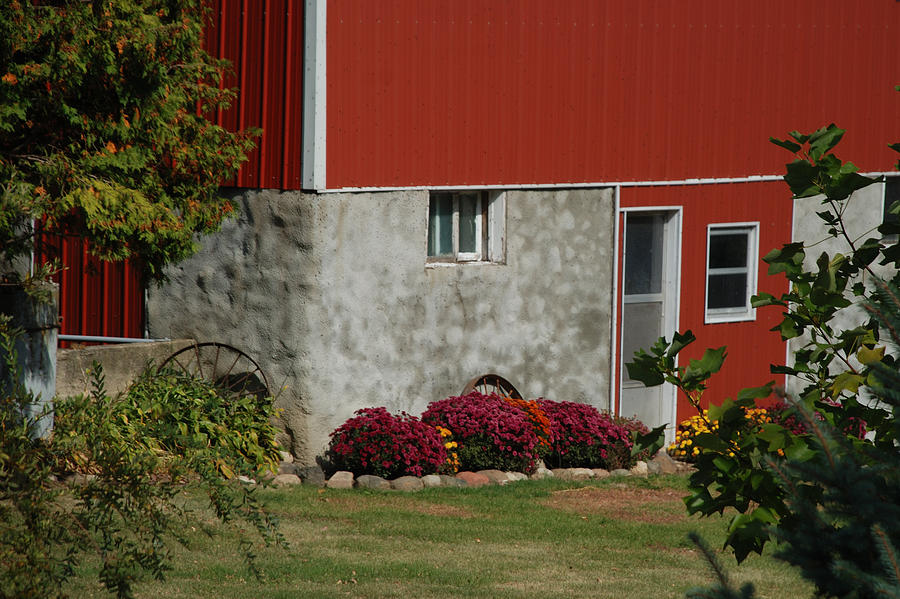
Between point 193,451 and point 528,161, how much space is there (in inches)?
322

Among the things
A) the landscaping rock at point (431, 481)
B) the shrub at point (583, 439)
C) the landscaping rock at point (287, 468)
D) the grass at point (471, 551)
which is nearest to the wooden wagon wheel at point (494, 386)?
the shrub at point (583, 439)

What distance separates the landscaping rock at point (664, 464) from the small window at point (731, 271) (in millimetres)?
2197

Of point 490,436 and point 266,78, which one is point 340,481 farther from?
point 266,78

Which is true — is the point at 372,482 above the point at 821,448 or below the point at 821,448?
below

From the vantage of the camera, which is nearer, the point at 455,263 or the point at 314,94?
the point at 314,94

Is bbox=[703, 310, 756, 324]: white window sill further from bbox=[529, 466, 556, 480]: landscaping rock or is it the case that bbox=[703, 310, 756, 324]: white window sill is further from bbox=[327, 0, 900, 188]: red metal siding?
bbox=[529, 466, 556, 480]: landscaping rock

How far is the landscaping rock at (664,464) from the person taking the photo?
1262 centimetres

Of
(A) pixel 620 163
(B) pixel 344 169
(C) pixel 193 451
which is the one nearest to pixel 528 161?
(A) pixel 620 163

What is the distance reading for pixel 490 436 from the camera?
1151 centimetres

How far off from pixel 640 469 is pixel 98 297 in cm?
621

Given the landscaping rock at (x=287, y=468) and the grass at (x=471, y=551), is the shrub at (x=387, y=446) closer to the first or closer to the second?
the grass at (x=471, y=551)

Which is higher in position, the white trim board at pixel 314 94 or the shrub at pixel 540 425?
the white trim board at pixel 314 94

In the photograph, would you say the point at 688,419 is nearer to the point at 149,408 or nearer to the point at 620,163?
the point at 620,163

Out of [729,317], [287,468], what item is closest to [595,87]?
[729,317]
